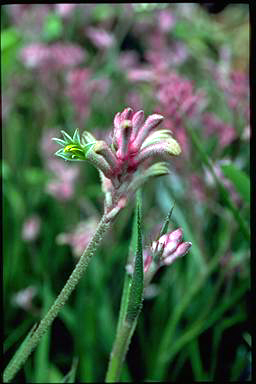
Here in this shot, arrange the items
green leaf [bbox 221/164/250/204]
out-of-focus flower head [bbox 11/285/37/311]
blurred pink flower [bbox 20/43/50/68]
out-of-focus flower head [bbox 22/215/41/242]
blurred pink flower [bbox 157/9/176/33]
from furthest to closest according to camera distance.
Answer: blurred pink flower [bbox 157/9/176/33]
blurred pink flower [bbox 20/43/50/68]
out-of-focus flower head [bbox 22/215/41/242]
out-of-focus flower head [bbox 11/285/37/311]
green leaf [bbox 221/164/250/204]

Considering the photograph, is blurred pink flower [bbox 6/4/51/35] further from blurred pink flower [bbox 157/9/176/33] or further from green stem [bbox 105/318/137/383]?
green stem [bbox 105/318/137/383]

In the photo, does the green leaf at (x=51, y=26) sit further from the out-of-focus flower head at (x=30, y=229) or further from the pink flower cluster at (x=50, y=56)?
the out-of-focus flower head at (x=30, y=229)

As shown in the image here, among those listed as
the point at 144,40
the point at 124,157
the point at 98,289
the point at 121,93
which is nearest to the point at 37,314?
the point at 98,289

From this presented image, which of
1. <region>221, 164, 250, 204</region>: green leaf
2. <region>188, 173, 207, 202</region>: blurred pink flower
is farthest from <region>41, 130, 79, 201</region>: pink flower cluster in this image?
<region>221, 164, 250, 204</region>: green leaf

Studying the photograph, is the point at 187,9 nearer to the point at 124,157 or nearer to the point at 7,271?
the point at 7,271

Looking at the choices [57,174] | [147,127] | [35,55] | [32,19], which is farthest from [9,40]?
[147,127]

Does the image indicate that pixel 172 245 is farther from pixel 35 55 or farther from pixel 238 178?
pixel 35 55

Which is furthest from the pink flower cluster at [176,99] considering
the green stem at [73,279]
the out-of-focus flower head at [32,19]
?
the out-of-focus flower head at [32,19]

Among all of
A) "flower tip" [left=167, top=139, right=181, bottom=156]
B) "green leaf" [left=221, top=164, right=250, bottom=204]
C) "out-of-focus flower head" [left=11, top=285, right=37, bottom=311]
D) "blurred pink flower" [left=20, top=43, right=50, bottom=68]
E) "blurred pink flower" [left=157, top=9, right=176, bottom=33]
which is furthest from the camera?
"blurred pink flower" [left=157, top=9, right=176, bottom=33]
